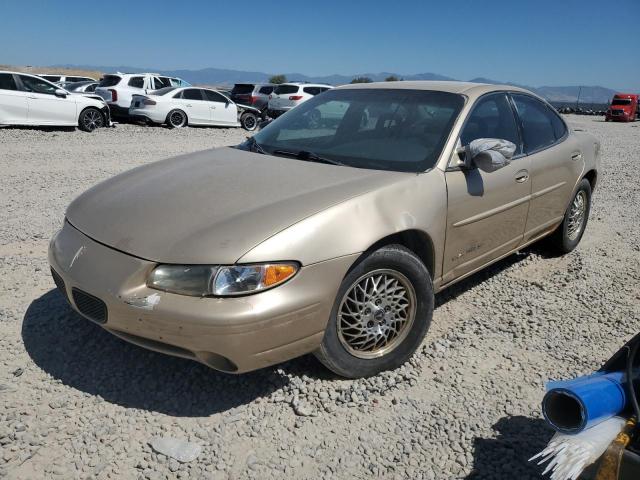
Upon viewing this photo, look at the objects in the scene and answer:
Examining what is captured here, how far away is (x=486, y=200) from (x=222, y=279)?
1896 millimetres

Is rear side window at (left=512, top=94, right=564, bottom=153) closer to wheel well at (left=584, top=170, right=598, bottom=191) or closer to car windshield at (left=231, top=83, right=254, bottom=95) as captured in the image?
wheel well at (left=584, top=170, right=598, bottom=191)

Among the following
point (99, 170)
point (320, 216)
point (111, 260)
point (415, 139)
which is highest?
point (415, 139)

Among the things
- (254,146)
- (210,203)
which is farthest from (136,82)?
(210,203)

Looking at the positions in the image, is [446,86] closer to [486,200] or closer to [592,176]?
[486,200]

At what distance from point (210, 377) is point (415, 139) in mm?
1909

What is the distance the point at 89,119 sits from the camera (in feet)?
43.7

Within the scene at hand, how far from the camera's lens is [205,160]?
11.5ft

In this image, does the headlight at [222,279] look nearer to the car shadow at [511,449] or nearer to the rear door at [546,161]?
the car shadow at [511,449]

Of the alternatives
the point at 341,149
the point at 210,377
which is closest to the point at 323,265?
the point at 210,377

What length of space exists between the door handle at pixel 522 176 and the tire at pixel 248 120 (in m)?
14.5

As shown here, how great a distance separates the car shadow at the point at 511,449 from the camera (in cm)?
224

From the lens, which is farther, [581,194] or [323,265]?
[581,194]

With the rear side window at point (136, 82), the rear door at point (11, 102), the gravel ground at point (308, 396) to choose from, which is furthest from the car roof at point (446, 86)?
the rear side window at point (136, 82)

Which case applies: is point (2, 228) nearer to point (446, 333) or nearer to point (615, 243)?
point (446, 333)
